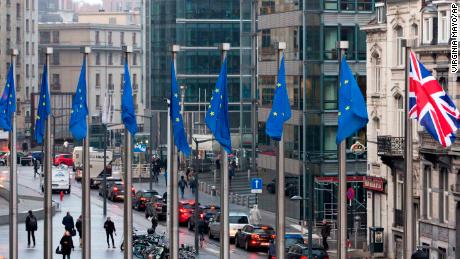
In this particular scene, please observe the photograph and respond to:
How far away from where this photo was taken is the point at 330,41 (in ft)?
328

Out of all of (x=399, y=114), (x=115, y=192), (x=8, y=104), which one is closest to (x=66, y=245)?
(x=8, y=104)

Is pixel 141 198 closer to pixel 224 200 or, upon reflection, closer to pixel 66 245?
pixel 66 245

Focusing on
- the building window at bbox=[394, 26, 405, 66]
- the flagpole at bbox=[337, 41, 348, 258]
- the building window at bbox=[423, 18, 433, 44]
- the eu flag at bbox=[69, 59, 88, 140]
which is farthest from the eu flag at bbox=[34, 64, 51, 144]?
the building window at bbox=[394, 26, 405, 66]

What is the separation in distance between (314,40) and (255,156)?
124 feet

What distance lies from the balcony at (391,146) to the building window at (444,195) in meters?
4.90

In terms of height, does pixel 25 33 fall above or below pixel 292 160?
above

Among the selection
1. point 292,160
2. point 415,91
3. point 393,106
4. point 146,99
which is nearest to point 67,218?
point 393,106

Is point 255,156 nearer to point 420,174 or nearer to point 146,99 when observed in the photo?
point 146,99

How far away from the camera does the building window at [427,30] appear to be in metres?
76.3

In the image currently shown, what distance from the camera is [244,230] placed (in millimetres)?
86750

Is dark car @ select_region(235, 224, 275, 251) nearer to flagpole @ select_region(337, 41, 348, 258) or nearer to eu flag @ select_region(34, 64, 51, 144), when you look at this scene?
eu flag @ select_region(34, 64, 51, 144)

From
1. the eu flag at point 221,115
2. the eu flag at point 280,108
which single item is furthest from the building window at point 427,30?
the eu flag at point 280,108

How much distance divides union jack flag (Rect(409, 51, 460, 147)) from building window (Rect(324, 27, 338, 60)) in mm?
52223

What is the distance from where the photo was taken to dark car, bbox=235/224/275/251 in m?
85.2
